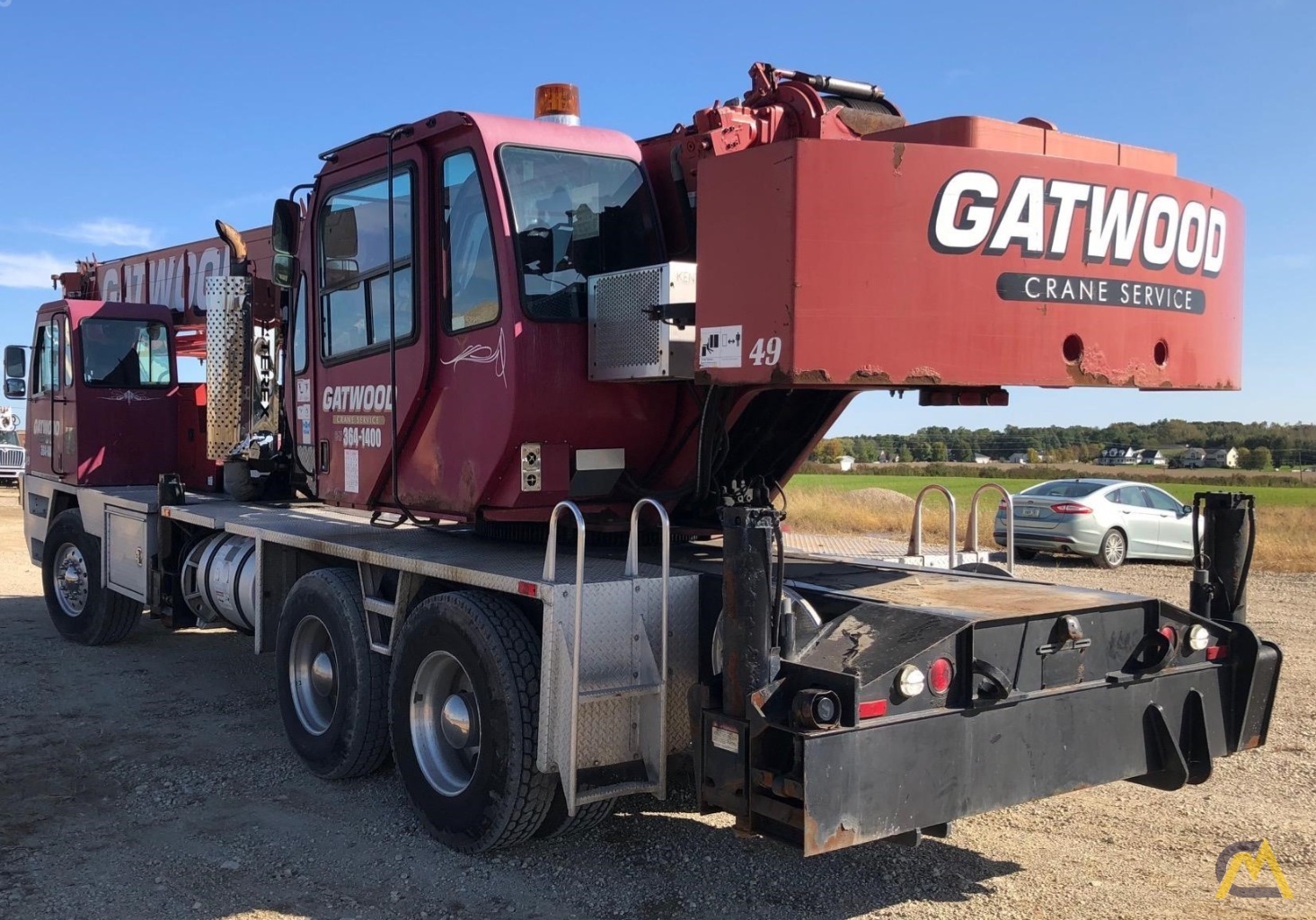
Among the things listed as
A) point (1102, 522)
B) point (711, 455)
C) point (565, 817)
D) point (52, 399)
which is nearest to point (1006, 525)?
point (711, 455)

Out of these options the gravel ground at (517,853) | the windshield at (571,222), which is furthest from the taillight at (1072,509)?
the windshield at (571,222)

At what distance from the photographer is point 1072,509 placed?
1716 cm

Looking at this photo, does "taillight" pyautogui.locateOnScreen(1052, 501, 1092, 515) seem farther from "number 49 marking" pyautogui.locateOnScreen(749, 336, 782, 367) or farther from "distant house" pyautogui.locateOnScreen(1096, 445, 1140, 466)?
"distant house" pyautogui.locateOnScreen(1096, 445, 1140, 466)

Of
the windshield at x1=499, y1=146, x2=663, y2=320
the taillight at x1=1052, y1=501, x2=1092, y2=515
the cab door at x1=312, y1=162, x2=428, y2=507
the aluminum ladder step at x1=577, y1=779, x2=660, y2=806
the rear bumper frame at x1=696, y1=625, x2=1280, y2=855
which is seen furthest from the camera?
the taillight at x1=1052, y1=501, x2=1092, y2=515

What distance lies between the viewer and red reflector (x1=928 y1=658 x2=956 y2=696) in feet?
13.6

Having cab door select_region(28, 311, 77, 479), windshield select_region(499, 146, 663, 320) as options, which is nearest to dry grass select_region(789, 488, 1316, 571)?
cab door select_region(28, 311, 77, 479)

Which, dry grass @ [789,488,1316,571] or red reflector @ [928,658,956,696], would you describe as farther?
dry grass @ [789,488,1316,571]

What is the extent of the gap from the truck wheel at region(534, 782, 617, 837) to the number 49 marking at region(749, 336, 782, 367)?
2016 millimetres

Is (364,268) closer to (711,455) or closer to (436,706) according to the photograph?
(711,455)

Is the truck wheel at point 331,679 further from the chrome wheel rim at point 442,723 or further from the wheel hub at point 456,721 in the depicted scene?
the wheel hub at point 456,721

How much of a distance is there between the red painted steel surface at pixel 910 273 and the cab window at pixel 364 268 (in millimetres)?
2088

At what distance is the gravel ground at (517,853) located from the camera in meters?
4.64

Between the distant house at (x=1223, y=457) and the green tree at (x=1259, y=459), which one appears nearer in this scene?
the green tree at (x=1259, y=459)

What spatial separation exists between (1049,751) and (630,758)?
1644mm
